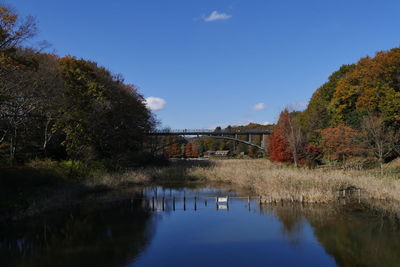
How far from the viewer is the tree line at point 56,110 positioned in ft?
55.7

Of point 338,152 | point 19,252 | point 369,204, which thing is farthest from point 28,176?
point 338,152

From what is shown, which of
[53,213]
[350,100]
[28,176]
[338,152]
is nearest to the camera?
[53,213]

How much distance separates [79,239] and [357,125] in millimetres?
29057

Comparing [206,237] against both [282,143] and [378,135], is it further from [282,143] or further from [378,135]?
[282,143]

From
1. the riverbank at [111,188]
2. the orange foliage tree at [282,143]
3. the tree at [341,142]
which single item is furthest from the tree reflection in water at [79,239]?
the orange foliage tree at [282,143]

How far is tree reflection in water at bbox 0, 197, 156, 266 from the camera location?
422 inches

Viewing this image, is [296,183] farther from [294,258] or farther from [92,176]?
[92,176]

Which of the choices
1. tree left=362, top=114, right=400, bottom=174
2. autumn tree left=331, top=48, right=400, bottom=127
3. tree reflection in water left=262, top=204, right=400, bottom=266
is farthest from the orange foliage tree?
tree reflection in water left=262, top=204, right=400, bottom=266

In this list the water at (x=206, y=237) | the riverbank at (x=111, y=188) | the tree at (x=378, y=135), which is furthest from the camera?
the tree at (x=378, y=135)

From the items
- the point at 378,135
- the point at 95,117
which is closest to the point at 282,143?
the point at 378,135

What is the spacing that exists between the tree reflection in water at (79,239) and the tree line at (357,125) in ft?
68.3

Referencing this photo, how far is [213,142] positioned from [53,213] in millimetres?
80314

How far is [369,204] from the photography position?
1797cm

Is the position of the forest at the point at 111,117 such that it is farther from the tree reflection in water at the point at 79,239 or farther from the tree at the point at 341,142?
the tree reflection in water at the point at 79,239
